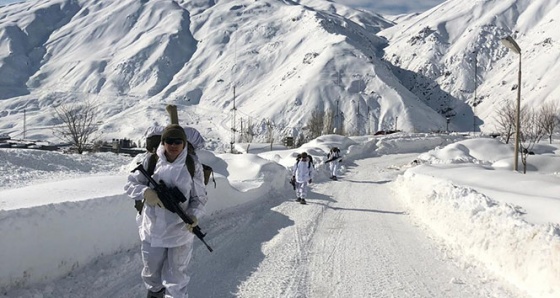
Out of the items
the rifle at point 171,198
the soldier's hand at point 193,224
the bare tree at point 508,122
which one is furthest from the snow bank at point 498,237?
the bare tree at point 508,122

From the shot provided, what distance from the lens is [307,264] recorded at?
7.63 m

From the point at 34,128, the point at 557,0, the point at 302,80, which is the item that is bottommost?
the point at 34,128

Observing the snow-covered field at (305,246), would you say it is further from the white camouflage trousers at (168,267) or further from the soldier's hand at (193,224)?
the soldier's hand at (193,224)

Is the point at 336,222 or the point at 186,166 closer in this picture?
the point at 186,166

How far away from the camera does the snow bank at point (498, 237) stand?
5746 mm

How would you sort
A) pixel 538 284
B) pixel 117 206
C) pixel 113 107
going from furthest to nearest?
pixel 113 107 < pixel 117 206 < pixel 538 284

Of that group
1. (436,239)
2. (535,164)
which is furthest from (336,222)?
(535,164)

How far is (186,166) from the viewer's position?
182 inches

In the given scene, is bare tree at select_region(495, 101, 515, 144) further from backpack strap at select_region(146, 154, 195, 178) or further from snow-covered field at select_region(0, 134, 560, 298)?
backpack strap at select_region(146, 154, 195, 178)

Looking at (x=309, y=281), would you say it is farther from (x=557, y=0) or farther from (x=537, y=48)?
(x=557, y=0)

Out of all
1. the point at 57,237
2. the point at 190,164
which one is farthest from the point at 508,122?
the point at 190,164

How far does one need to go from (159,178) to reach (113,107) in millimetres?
184145

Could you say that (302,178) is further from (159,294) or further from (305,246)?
(159,294)

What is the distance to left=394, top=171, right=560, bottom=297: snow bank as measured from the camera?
575 centimetres
